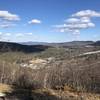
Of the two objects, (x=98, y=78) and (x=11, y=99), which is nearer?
(x=11, y=99)

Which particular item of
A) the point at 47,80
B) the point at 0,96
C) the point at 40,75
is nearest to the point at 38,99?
the point at 0,96

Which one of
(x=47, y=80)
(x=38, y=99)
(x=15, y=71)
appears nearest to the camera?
(x=38, y=99)

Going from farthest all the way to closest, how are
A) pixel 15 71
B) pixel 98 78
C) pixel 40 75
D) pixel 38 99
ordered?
pixel 98 78 → pixel 15 71 → pixel 40 75 → pixel 38 99

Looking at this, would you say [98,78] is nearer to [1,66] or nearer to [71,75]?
[71,75]

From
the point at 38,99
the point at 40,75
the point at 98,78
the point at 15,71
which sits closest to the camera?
the point at 38,99

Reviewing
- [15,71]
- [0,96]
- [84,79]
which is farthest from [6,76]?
[0,96]

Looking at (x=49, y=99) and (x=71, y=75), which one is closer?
(x=49, y=99)

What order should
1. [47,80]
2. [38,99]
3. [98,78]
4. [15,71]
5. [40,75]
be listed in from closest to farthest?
[38,99] < [47,80] < [40,75] < [15,71] < [98,78]

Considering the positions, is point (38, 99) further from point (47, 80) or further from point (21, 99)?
point (47, 80)
